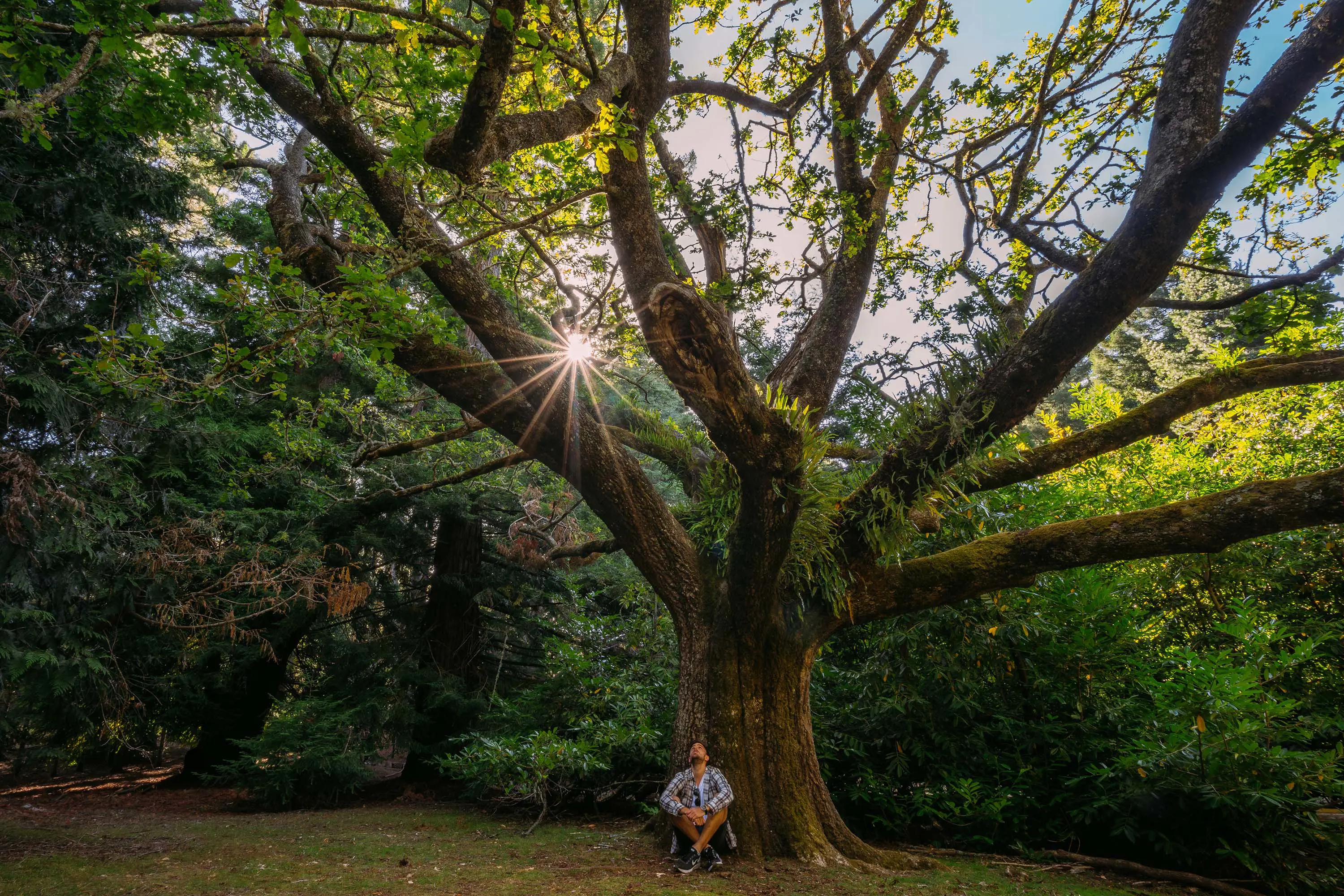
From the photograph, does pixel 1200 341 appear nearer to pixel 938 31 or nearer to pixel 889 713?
pixel 938 31

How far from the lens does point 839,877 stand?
12.6 feet

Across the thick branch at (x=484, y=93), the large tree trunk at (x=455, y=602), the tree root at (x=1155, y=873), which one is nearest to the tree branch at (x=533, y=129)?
the thick branch at (x=484, y=93)

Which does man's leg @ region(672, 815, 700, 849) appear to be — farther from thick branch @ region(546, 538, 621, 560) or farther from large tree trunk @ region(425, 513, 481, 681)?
large tree trunk @ region(425, 513, 481, 681)

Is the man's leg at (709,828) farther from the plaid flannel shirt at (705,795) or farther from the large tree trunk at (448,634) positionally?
the large tree trunk at (448,634)

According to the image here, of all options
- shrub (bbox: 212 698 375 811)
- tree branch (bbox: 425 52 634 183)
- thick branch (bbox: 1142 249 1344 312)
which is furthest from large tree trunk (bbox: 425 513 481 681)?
thick branch (bbox: 1142 249 1344 312)

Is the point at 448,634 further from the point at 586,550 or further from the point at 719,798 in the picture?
the point at 719,798

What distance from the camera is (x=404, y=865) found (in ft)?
14.3

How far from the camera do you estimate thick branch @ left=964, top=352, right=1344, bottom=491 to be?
4.32 metres

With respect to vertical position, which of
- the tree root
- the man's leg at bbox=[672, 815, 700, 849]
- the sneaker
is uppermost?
the man's leg at bbox=[672, 815, 700, 849]

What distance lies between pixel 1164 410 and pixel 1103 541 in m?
1.40

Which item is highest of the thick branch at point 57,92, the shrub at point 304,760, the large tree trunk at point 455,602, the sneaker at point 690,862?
the thick branch at point 57,92

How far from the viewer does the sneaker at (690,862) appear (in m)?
3.94

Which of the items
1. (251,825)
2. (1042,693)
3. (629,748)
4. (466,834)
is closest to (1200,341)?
(1042,693)

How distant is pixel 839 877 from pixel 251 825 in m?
6.36
